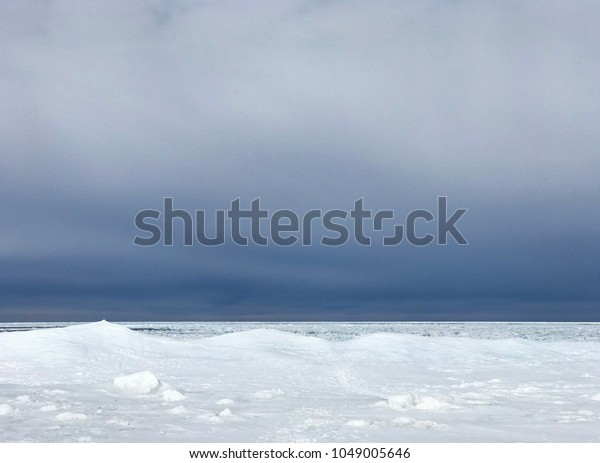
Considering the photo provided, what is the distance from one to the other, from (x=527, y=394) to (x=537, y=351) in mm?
13362

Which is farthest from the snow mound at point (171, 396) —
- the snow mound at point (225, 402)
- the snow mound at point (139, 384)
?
the snow mound at point (225, 402)

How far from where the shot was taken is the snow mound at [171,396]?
12.1m

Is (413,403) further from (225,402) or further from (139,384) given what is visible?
(139,384)

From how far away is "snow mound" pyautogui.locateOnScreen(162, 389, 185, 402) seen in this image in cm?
1213

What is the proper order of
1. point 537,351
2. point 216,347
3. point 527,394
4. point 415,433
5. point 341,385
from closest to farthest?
point 415,433, point 527,394, point 341,385, point 216,347, point 537,351

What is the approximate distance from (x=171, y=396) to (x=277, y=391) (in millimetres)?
2526

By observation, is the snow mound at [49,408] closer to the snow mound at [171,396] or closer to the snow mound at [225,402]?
the snow mound at [171,396]

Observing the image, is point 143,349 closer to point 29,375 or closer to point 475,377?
point 29,375

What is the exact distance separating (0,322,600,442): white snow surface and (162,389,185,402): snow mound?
1.0 inches

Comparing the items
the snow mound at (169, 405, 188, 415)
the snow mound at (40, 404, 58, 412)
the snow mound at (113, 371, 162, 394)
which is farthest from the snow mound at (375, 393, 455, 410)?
the snow mound at (40, 404, 58, 412)

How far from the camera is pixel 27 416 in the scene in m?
10.1

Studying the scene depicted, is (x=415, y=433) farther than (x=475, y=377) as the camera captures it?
No

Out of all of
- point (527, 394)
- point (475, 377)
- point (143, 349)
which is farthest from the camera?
point (143, 349)
